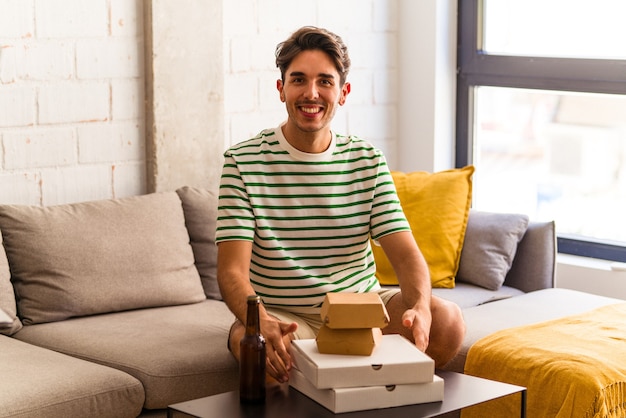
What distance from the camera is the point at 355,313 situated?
230 centimetres

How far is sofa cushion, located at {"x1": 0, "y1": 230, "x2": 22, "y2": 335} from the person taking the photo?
316cm

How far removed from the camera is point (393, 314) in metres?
2.94

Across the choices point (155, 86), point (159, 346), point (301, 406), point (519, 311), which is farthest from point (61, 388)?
point (519, 311)

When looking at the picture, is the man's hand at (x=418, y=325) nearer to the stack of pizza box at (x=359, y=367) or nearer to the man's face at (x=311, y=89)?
the stack of pizza box at (x=359, y=367)

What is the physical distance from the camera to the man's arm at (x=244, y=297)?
8.07 ft

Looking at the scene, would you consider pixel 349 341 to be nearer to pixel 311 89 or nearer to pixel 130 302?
pixel 311 89

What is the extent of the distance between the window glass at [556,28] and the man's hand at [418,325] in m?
1.84

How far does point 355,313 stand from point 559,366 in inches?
30.2

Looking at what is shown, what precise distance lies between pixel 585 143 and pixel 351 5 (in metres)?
1.09

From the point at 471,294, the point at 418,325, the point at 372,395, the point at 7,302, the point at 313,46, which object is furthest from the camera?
the point at 471,294

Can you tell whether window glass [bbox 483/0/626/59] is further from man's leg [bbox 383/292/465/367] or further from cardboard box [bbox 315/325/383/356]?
cardboard box [bbox 315/325/383/356]

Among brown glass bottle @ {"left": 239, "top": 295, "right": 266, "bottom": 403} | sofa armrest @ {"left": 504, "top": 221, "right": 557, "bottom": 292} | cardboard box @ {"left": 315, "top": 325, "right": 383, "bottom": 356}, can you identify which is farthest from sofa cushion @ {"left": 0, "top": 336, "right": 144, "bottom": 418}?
sofa armrest @ {"left": 504, "top": 221, "right": 557, "bottom": 292}

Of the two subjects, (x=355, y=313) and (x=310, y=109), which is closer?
(x=355, y=313)

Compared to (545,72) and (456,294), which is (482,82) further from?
(456,294)
